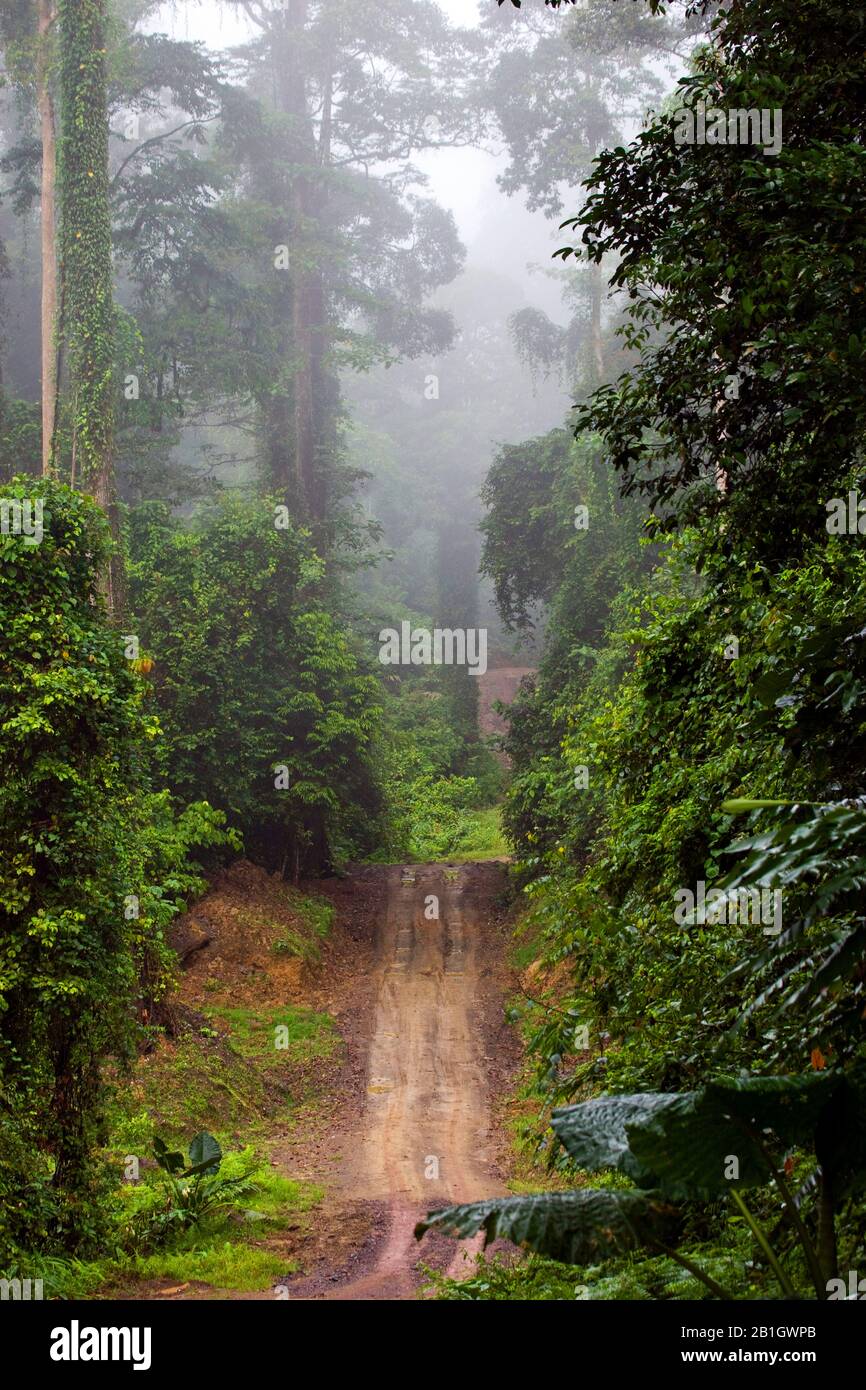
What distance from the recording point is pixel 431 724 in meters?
37.8

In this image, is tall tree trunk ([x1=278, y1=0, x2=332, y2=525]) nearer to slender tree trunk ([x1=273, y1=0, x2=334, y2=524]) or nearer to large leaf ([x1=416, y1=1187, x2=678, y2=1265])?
slender tree trunk ([x1=273, y1=0, x2=334, y2=524])

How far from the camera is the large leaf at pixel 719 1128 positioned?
2916 millimetres

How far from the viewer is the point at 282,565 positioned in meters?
22.5

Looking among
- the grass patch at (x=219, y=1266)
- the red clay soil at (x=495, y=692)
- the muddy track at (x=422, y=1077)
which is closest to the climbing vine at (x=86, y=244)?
the muddy track at (x=422, y=1077)

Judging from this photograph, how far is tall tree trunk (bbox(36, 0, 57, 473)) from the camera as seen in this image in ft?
72.5

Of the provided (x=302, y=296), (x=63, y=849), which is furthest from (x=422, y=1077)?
(x=302, y=296)

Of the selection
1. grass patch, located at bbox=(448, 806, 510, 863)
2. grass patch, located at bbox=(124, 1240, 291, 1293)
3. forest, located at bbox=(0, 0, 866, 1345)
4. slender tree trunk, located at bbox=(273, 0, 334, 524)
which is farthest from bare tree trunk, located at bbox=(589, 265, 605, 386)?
grass patch, located at bbox=(124, 1240, 291, 1293)

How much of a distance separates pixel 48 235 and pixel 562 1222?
958 inches

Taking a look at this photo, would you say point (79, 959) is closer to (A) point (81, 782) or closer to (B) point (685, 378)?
(A) point (81, 782)

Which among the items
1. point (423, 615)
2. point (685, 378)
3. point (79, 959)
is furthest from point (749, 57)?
point (423, 615)

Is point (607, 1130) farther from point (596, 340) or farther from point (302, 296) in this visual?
point (302, 296)

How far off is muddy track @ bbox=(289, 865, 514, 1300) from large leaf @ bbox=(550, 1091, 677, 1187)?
5.07m

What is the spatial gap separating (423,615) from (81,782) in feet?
132
